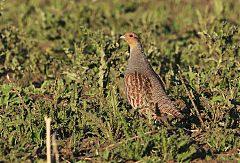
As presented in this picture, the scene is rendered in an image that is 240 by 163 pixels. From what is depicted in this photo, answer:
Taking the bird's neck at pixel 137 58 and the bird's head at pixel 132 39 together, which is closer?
the bird's neck at pixel 137 58

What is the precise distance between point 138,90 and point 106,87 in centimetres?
→ 75

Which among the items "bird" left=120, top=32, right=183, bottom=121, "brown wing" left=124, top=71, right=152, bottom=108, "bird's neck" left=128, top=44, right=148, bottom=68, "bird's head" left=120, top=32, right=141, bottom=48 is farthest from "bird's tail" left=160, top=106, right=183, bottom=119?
"bird's head" left=120, top=32, right=141, bottom=48

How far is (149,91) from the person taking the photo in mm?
6719

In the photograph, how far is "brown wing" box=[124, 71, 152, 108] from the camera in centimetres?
668

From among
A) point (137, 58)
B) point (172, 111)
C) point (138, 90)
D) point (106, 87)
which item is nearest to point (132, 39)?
point (137, 58)

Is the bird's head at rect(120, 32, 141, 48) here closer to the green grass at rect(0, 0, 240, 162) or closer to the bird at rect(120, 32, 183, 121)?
the green grass at rect(0, 0, 240, 162)

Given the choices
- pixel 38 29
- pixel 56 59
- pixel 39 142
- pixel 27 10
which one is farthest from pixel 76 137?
pixel 27 10

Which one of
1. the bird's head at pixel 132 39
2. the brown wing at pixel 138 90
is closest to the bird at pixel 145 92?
the brown wing at pixel 138 90

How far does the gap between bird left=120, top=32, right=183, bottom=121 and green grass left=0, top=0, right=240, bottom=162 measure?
0.18 meters

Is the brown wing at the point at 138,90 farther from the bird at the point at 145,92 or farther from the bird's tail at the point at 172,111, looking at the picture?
the bird's tail at the point at 172,111

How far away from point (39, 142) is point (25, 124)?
0.24 meters

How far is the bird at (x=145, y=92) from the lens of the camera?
650cm

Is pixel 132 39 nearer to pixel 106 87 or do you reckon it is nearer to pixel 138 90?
pixel 106 87

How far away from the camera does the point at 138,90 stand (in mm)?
6742
